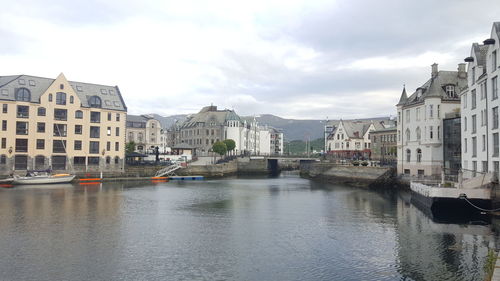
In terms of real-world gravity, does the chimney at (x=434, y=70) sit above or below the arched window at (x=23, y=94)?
above

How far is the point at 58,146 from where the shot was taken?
8381 cm

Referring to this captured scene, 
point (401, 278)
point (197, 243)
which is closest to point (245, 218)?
point (197, 243)

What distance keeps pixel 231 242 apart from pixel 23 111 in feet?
230

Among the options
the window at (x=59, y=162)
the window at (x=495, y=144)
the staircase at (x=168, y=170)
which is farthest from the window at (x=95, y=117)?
the window at (x=495, y=144)

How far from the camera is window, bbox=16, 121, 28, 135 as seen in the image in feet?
262

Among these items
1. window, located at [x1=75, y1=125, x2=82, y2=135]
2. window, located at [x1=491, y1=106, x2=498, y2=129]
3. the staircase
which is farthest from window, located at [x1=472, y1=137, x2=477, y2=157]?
window, located at [x1=75, y1=125, x2=82, y2=135]

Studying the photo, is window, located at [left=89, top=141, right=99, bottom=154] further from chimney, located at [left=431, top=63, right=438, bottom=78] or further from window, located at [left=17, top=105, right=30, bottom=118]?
chimney, located at [left=431, top=63, right=438, bottom=78]

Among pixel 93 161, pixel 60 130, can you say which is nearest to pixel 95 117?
pixel 60 130

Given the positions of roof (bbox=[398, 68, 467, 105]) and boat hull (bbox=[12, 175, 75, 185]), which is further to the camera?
boat hull (bbox=[12, 175, 75, 185])

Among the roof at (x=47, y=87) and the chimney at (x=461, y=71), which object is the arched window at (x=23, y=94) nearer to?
the roof at (x=47, y=87)

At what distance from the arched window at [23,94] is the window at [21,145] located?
347 inches

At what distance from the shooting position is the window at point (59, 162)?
83.2 metres

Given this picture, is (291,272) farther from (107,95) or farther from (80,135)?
(107,95)

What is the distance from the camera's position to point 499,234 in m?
32.2
